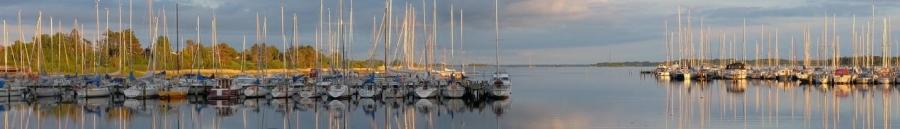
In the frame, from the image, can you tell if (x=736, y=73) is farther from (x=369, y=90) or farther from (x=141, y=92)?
(x=141, y=92)

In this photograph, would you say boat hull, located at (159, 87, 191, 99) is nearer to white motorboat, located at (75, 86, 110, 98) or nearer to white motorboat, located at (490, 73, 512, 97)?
white motorboat, located at (75, 86, 110, 98)

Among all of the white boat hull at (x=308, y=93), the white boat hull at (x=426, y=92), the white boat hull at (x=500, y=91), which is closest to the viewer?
the white boat hull at (x=426, y=92)

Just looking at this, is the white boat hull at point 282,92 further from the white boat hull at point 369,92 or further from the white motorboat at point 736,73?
the white motorboat at point 736,73

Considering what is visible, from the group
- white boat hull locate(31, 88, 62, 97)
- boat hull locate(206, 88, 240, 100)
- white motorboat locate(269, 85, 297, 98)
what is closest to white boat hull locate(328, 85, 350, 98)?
white motorboat locate(269, 85, 297, 98)

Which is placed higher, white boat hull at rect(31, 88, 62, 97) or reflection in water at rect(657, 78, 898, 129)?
white boat hull at rect(31, 88, 62, 97)

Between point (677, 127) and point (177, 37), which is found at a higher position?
point (177, 37)

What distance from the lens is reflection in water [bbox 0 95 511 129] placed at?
33.2 m

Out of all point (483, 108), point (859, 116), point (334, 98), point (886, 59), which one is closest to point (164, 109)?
point (334, 98)

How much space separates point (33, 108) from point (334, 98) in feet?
43.4

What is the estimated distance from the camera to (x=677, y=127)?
32.5 meters

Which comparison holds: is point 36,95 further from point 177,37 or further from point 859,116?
point 859,116

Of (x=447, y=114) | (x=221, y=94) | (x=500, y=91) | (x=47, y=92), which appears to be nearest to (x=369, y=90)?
(x=500, y=91)

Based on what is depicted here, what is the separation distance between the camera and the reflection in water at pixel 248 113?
33188mm

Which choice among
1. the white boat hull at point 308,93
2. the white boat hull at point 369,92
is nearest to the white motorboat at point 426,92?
the white boat hull at point 369,92
